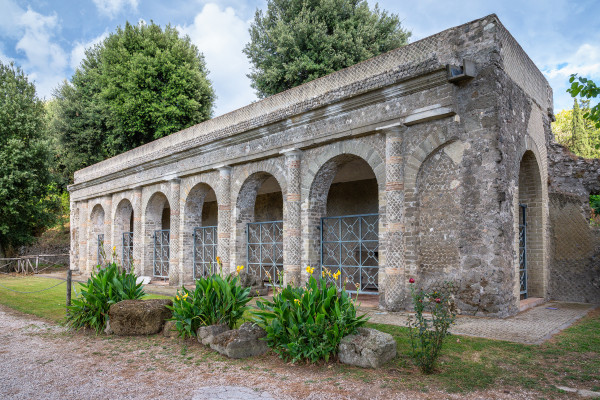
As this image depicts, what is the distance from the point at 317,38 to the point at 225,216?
37.3 ft

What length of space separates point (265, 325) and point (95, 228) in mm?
18131

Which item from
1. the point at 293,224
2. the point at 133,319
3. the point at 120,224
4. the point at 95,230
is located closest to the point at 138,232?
the point at 120,224

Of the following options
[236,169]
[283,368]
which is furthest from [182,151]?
[283,368]

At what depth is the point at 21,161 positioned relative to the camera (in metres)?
21.2

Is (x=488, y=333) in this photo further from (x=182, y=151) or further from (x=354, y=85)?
(x=182, y=151)

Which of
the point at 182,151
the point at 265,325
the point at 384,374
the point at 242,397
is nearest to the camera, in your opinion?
the point at 242,397

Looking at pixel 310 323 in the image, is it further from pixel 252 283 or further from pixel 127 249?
pixel 127 249

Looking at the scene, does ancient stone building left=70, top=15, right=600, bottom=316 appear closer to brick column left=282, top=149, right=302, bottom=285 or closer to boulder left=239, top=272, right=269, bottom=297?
brick column left=282, top=149, right=302, bottom=285

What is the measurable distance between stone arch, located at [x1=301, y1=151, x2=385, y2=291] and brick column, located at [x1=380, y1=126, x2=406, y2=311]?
0.26 m

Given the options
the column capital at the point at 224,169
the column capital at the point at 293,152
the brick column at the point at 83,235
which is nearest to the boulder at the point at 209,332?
the column capital at the point at 293,152

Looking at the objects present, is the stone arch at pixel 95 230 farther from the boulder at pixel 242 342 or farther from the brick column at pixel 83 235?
the boulder at pixel 242 342

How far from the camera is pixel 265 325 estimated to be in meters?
5.86

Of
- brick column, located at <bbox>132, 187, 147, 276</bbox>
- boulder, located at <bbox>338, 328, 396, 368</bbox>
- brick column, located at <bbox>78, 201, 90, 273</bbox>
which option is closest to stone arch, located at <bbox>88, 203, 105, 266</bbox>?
brick column, located at <bbox>78, 201, 90, 273</bbox>

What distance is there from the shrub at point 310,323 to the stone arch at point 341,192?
12.3 feet
